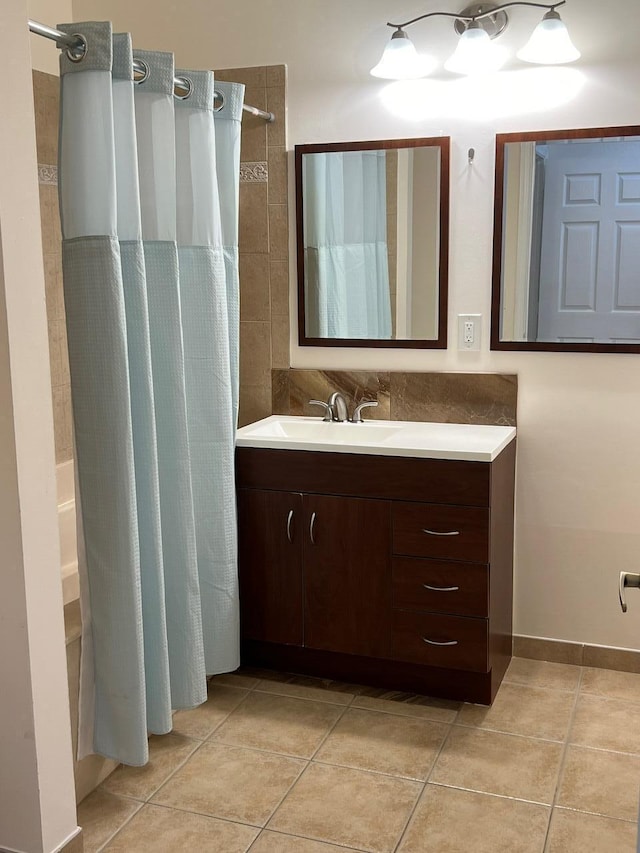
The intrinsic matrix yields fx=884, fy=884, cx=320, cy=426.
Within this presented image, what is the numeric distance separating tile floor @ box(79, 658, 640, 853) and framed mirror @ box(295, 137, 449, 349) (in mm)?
1245

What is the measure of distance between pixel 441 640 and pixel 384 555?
1.04 feet

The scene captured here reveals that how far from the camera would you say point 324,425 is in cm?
318

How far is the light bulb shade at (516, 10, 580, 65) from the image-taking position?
8.77ft

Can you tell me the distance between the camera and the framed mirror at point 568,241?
2795 millimetres

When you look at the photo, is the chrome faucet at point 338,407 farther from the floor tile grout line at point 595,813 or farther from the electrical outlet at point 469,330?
the floor tile grout line at point 595,813

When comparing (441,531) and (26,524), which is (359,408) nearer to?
(441,531)

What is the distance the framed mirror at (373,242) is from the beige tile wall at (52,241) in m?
0.87

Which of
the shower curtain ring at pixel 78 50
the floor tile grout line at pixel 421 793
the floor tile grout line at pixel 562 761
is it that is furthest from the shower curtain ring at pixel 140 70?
the floor tile grout line at pixel 562 761

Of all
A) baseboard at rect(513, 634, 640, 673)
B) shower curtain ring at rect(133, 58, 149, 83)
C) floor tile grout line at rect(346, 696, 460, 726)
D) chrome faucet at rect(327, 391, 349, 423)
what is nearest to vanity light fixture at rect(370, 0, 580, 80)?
shower curtain ring at rect(133, 58, 149, 83)

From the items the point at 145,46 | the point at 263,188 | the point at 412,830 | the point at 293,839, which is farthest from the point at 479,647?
the point at 145,46

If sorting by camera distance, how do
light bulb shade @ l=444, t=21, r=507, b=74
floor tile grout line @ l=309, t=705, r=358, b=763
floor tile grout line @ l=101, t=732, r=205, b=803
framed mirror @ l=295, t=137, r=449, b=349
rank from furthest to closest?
framed mirror @ l=295, t=137, r=449, b=349 < light bulb shade @ l=444, t=21, r=507, b=74 < floor tile grout line @ l=309, t=705, r=358, b=763 < floor tile grout line @ l=101, t=732, r=205, b=803

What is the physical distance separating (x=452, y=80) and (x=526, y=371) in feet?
3.29

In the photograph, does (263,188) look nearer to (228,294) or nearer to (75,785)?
(228,294)

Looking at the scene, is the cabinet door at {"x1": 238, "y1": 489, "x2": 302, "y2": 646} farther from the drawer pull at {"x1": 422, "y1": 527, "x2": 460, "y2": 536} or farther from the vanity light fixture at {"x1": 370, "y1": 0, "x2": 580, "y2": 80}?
the vanity light fixture at {"x1": 370, "y1": 0, "x2": 580, "y2": 80}
